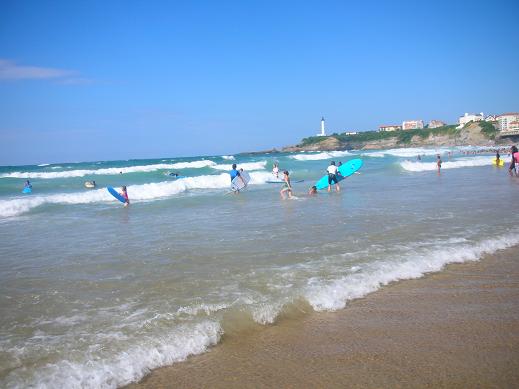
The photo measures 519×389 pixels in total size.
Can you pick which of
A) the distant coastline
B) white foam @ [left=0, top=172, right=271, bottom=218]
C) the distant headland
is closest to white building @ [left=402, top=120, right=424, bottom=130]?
the distant headland

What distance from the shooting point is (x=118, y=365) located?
338 centimetres

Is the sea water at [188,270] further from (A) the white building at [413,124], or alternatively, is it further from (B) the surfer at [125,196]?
(A) the white building at [413,124]

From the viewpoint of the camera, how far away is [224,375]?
3.30 meters

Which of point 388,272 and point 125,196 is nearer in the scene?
point 388,272

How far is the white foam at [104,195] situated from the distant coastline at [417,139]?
78148 millimetres

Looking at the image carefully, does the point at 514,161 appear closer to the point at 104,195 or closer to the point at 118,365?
the point at 104,195

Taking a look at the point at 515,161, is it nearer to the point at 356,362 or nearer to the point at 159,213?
the point at 159,213

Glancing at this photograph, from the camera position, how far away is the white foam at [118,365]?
319 centimetres

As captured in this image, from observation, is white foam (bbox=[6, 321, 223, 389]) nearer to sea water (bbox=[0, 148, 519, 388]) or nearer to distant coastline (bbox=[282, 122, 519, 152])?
sea water (bbox=[0, 148, 519, 388])

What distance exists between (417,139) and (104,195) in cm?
11103

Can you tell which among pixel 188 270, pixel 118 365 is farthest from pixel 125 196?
pixel 118 365

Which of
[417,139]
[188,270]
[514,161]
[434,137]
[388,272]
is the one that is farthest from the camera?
[417,139]

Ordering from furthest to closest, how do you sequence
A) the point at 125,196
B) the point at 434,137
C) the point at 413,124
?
1. the point at 413,124
2. the point at 434,137
3. the point at 125,196

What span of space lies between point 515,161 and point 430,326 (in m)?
20.1
